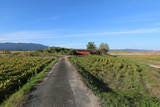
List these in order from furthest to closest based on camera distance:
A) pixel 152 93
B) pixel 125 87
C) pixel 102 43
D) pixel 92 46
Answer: pixel 102 43 → pixel 92 46 → pixel 125 87 → pixel 152 93

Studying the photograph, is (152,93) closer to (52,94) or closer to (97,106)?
(97,106)

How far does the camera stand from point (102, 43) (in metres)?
112

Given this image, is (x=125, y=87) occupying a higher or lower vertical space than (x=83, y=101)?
lower

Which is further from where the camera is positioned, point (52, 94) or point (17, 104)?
point (52, 94)

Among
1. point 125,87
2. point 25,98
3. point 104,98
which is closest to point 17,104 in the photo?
point 25,98

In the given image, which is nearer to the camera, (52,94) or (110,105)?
(110,105)

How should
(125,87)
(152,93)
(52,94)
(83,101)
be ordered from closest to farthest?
(83,101) → (52,94) → (152,93) → (125,87)

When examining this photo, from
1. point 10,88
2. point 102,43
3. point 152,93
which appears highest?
point 102,43

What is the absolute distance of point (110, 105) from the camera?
6.25m

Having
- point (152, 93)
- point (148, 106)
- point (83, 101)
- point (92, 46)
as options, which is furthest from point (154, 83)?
point (92, 46)

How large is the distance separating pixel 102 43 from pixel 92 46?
1357 centimetres

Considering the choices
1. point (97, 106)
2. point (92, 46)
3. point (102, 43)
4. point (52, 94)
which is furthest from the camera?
point (102, 43)

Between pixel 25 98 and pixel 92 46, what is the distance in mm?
96294

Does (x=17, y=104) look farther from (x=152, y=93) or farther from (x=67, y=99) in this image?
Answer: (x=152, y=93)
